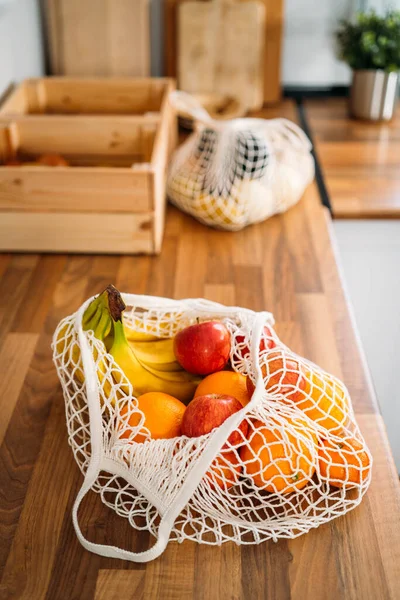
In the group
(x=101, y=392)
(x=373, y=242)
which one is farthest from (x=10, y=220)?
(x=373, y=242)

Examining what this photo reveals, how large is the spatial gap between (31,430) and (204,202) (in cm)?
77

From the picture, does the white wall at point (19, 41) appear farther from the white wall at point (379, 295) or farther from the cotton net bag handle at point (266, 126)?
the white wall at point (379, 295)

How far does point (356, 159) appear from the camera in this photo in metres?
2.04

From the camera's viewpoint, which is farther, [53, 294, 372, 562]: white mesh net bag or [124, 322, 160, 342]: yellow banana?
[124, 322, 160, 342]: yellow banana

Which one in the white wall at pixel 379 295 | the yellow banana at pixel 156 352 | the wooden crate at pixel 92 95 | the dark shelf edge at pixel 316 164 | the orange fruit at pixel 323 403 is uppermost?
the wooden crate at pixel 92 95

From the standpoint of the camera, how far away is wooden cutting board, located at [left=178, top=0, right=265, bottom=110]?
7.27ft

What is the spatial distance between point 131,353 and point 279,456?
267mm

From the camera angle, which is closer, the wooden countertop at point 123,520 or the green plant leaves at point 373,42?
the wooden countertop at point 123,520

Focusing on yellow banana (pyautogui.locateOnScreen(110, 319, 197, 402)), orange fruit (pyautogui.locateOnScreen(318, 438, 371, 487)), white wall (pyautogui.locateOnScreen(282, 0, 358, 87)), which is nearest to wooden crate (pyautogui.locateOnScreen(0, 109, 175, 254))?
yellow banana (pyautogui.locateOnScreen(110, 319, 197, 402))

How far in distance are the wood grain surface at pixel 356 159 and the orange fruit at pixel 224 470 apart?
1034 mm

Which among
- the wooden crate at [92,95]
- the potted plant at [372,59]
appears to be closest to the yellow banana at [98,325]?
the wooden crate at [92,95]

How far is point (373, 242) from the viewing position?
176 centimetres

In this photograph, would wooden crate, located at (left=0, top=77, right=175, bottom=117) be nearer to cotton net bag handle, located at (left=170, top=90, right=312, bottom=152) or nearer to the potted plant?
cotton net bag handle, located at (left=170, top=90, right=312, bottom=152)

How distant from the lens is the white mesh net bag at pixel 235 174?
162 centimetres
